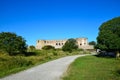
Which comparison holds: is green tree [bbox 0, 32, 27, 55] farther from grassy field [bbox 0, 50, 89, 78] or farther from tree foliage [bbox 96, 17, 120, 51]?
tree foliage [bbox 96, 17, 120, 51]

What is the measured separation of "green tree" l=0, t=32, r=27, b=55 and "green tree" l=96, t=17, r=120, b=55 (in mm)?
19683

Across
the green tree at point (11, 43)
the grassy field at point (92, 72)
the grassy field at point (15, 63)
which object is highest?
the green tree at point (11, 43)

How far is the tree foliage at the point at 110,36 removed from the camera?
41688mm

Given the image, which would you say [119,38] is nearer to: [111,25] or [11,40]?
[111,25]

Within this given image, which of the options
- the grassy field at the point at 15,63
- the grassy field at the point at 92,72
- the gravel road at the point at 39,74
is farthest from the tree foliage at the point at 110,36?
the gravel road at the point at 39,74

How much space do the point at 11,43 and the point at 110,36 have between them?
78.5 ft

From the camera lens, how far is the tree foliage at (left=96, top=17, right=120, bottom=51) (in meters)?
41.7

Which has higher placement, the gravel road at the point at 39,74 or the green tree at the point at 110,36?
the green tree at the point at 110,36

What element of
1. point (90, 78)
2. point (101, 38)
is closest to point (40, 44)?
point (101, 38)

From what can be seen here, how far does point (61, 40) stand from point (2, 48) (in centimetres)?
7915

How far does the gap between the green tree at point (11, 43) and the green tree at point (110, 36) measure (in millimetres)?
19683

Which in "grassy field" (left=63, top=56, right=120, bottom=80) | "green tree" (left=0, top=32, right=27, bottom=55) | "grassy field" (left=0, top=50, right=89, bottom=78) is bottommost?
"grassy field" (left=63, top=56, right=120, bottom=80)

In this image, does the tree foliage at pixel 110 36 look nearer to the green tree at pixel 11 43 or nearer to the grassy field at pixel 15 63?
the grassy field at pixel 15 63

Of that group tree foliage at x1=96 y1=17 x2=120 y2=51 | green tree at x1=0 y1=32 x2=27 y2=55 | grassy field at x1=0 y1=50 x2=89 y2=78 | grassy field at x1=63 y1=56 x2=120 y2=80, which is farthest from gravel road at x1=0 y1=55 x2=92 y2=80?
green tree at x1=0 y1=32 x2=27 y2=55
